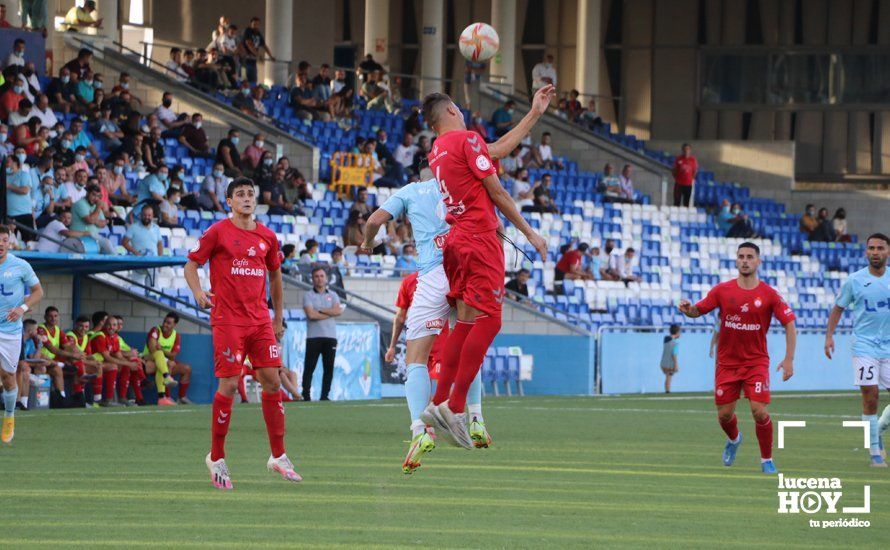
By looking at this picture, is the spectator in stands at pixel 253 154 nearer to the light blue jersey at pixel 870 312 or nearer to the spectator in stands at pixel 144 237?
the spectator in stands at pixel 144 237

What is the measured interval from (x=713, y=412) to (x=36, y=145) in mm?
11065

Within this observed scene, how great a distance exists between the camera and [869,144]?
47.2 meters

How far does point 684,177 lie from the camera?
39125 mm

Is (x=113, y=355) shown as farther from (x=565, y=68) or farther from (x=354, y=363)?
(x=565, y=68)

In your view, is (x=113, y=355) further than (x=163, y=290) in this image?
No

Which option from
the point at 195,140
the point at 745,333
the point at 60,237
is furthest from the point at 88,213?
the point at 745,333

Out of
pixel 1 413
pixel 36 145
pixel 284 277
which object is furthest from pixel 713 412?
pixel 36 145

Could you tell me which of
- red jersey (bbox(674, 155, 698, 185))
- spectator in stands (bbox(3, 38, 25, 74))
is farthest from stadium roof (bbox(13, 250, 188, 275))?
red jersey (bbox(674, 155, 698, 185))

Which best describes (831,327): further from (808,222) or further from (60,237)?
(808,222)

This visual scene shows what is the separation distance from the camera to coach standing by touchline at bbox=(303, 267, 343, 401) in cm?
2225

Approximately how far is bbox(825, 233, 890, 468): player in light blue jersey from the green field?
57cm

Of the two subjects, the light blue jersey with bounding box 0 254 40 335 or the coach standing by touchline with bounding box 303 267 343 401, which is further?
the coach standing by touchline with bounding box 303 267 343 401

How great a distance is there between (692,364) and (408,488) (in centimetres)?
1965

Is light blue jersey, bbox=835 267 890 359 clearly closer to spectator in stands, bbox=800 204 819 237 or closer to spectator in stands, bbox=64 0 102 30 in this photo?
spectator in stands, bbox=64 0 102 30
